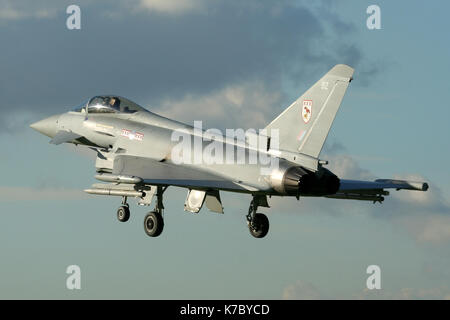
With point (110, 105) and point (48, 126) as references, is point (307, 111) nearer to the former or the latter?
point (110, 105)

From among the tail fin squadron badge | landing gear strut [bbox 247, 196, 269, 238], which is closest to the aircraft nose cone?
landing gear strut [bbox 247, 196, 269, 238]

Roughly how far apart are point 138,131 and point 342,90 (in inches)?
320

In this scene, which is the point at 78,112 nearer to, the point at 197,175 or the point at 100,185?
the point at 100,185

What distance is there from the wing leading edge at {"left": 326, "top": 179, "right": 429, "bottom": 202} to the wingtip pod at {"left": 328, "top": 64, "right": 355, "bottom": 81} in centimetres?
461

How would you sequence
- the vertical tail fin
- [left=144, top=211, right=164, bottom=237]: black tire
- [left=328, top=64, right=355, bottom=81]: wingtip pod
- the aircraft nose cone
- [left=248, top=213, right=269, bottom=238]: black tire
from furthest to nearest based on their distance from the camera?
the aircraft nose cone
[left=248, top=213, right=269, bottom=238]: black tire
[left=144, top=211, right=164, bottom=237]: black tire
[left=328, top=64, right=355, bottom=81]: wingtip pod
the vertical tail fin

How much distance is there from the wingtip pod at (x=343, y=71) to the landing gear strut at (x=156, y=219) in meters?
7.44

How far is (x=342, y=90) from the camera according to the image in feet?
88.3

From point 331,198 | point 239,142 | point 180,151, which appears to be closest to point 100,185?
point 180,151

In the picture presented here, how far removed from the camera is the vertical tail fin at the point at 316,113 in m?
26.9

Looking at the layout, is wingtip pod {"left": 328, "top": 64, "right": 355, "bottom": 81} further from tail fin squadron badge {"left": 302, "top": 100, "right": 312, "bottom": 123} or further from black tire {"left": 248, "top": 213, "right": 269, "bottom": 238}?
black tire {"left": 248, "top": 213, "right": 269, "bottom": 238}

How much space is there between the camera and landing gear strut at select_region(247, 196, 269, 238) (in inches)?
1211

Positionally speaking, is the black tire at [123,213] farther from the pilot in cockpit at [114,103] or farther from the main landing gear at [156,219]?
the pilot in cockpit at [114,103]

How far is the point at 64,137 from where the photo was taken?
1319 inches

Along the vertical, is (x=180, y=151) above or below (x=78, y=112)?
below
